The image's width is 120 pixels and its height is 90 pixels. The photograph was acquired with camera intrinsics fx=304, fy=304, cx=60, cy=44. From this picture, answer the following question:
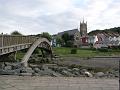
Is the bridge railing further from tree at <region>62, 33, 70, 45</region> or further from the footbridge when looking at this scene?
tree at <region>62, 33, 70, 45</region>

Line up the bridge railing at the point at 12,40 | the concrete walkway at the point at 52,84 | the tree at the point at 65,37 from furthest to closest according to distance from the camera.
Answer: the tree at the point at 65,37 < the bridge railing at the point at 12,40 < the concrete walkway at the point at 52,84

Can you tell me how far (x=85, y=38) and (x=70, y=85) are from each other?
13456 centimetres

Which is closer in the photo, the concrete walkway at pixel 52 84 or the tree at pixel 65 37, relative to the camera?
the concrete walkway at pixel 52 84

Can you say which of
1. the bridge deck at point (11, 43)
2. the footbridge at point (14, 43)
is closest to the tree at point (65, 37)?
the footbridge at point (14, 43)

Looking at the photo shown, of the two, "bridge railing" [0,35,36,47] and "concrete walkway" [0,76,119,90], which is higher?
"bridge railing" [0,35,36,47]

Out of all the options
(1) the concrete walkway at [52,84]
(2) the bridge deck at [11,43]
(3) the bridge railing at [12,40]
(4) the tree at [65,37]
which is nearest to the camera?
(1) the concrete walkway at [52,84]

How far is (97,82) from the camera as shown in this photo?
11227mm

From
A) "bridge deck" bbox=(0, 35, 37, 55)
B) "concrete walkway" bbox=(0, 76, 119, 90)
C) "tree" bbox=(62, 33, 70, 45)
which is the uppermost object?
"tree" bbox=(62, 33, 70, 45)

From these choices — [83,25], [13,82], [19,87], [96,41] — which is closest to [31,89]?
[19,87]

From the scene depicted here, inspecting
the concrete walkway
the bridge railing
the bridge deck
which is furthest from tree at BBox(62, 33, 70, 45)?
the concrete walkway

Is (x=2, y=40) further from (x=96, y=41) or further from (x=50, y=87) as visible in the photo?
(x=96, y=41)

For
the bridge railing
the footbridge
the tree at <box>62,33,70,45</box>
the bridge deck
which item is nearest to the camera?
the bridge deck

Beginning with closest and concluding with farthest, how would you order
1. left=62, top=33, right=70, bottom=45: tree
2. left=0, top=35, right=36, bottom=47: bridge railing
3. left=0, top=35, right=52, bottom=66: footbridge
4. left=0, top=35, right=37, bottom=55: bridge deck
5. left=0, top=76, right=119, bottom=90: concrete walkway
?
left=0, top=76, right=119, bottom=90: concrete walkway, left=0, top=35, right=37, bottom=55: bridge deck, left=0, top=35, right=52, bottom=66: footbridge, left=0, top=35, right=36, bottom=47: bridge railing, left=62, top=33, right=70, bottom=45: tree

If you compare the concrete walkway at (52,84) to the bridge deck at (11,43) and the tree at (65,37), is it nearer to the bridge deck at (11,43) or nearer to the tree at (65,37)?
the bridge deck at (11,43)
